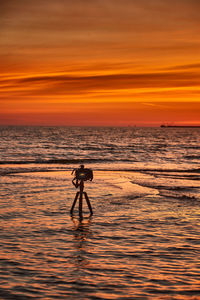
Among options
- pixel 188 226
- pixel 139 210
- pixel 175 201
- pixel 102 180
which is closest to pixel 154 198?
pixel 175 201

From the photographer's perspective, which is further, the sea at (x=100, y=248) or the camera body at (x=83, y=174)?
the camera body at (x=83, y=174)

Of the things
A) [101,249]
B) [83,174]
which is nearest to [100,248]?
[101,249]

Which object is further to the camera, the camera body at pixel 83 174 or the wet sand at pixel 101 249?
the camera body at pixel 83 174

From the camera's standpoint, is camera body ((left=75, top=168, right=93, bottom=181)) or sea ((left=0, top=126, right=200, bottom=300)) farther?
camera body ((left=75, top=168, right=93, bottom=181))

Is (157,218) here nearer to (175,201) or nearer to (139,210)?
(139,210)

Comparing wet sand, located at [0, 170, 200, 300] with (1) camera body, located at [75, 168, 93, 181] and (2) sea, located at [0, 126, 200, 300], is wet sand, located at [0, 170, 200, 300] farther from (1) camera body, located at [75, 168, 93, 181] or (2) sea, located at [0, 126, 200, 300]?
(1) camera body, located at [75, 168, 93, 181]

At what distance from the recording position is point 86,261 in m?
10.3

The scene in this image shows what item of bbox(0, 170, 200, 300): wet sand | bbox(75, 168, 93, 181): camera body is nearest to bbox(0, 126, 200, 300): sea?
bbox(0, 170, 200, 300): wet sand

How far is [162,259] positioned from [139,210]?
7.04 m

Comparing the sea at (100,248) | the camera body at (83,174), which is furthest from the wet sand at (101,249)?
the camera body at (83,174)

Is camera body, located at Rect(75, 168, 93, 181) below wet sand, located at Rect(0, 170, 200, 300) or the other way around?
the other way around

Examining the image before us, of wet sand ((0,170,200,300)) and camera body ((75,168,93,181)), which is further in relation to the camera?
camera body ((75,168,93,181))

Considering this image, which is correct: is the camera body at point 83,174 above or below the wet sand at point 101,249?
above

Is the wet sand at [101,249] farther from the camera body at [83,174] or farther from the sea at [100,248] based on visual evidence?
the camera body at [83,174]
